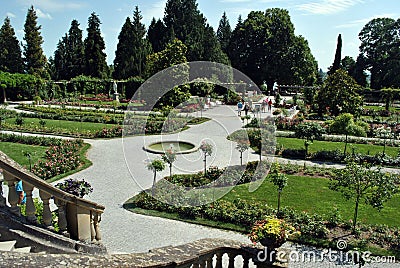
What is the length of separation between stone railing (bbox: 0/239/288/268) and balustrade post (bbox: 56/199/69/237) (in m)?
1.90

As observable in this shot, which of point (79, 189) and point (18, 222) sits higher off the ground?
point (18, 222)

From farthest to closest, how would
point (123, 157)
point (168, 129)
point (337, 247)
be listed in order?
point (168, 129) → point (123, 157) → point (337, 247)

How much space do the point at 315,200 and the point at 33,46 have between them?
5315cm

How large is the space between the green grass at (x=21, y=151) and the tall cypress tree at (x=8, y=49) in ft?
131

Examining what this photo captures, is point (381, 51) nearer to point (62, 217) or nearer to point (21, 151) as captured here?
point (21, 151)

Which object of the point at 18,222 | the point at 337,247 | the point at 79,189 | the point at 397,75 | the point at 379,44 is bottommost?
the point at 337,247

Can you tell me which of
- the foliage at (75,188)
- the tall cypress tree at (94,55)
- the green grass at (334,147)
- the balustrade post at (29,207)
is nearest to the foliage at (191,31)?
the tall cypress tree at (94,55)

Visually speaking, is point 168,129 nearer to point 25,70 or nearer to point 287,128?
point 287,128

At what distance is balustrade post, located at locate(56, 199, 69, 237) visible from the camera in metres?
5.54

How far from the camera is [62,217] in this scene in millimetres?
5621

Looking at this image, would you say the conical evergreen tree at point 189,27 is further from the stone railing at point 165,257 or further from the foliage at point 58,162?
the stone railing at point 165,257

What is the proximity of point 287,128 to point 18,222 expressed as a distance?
79.8 feet

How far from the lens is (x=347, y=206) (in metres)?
12.7

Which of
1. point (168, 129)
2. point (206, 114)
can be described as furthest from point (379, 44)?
point (168, 129)
